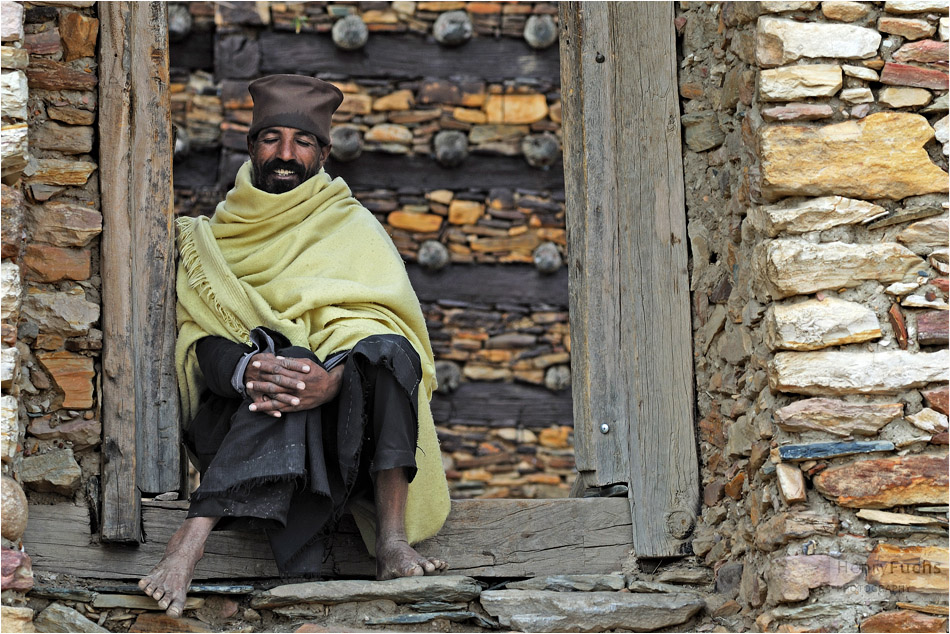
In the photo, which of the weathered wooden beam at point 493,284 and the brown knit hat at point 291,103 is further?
the weathered wooden beam at point 493,284

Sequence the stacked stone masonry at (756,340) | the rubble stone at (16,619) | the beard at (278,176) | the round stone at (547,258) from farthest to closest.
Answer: the round stone at (547,258) < the beard at (278,176) < the stacked stone masonry at (756,340) < the rubble stone at (16,619)

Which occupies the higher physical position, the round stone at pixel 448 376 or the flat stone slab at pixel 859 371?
the flat stone slab at pixel 859 371

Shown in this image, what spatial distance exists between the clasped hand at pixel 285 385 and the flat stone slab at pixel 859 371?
135 cm

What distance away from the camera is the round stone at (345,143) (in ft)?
23.3

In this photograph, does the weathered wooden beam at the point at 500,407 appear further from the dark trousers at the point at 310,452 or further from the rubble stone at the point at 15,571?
the rubble stone at the point at 15,571

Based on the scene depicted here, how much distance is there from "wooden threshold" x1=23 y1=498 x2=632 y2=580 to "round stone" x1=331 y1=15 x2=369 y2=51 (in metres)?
3.98

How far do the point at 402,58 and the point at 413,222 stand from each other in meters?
1.02

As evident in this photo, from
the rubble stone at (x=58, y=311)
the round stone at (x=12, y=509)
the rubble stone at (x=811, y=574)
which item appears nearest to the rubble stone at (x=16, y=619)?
the round stone at (x=12, y=509)

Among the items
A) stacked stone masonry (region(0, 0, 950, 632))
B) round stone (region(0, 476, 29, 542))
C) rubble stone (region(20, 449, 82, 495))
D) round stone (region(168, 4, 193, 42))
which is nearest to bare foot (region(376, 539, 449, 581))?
stacked stone masonry (region(0, 0, 950, 632))

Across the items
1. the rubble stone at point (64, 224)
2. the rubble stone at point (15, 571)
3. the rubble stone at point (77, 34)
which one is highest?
the rubble stone at point (77, 34)

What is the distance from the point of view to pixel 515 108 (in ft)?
24.0

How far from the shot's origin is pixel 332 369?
3.65 meters

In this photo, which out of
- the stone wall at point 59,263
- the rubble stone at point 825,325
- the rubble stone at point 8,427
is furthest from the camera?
the stone wall at point 59,263

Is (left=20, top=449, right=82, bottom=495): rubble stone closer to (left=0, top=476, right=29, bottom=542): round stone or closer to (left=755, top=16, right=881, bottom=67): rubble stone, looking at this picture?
(left=0, top=476, right=29, bottom=542): round stone
